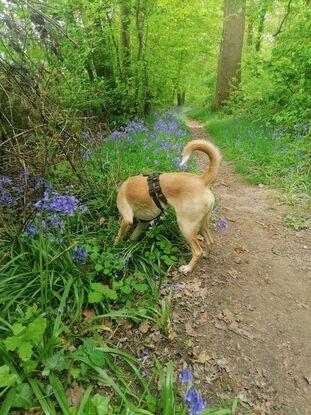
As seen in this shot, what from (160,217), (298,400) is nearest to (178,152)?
(160,217)

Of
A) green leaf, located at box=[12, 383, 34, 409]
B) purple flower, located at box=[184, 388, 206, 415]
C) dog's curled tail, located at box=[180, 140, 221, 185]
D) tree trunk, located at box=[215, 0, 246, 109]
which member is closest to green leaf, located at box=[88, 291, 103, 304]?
green leaf, located at box=[12, 383, 34, 409]

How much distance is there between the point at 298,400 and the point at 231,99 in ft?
47.9

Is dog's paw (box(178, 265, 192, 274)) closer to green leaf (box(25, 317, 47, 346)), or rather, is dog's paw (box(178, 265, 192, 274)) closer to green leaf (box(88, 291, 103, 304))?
green leaf (box(88, 291, 103, 304))

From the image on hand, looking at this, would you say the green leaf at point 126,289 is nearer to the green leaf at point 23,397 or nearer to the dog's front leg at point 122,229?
the dog's front leg at point 122,229

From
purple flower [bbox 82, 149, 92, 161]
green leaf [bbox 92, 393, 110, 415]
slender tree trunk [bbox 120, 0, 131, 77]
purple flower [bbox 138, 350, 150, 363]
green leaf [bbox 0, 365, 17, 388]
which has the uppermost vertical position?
slender tree trunk [bbox 120, 0, 131, 77]

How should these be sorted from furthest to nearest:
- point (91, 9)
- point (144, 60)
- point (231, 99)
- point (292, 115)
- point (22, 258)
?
1. point (231, 99)
2. point (144, 60)
3. point (292, 115)
4. point (91, 9)
5. point (22, 258)

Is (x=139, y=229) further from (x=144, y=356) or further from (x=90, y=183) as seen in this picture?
(x=144, y=356)

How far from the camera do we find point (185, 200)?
10.6 feet

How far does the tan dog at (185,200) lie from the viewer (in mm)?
3176

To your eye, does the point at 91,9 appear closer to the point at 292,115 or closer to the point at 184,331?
the point at 292,115

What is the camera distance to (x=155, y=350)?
2619 millimetres

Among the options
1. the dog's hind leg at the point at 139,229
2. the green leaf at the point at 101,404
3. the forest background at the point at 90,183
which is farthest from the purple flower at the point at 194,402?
the dog's hind leg at the point at 139,229

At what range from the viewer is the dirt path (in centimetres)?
235

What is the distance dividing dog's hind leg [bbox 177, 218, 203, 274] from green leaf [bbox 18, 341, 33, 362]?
187 cm
